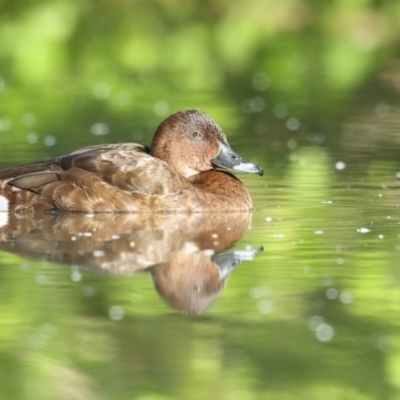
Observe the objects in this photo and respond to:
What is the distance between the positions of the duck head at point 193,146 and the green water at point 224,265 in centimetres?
47

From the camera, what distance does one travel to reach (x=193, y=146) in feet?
32.9

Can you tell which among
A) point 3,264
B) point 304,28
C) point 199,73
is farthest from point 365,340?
point 304,28

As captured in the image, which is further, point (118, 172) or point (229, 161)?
point (229, 161)

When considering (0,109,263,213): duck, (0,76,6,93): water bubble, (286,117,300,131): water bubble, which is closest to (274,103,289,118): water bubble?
(286,117,300,131): water bubble

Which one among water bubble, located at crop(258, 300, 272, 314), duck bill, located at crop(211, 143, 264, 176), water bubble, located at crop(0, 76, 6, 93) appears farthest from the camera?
water bubble, located at crop(0, 76, 6, 93)

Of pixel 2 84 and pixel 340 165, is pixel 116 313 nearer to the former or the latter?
pixel 340 165

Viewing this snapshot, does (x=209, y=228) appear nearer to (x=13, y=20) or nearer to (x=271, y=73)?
(x=271, y=73)

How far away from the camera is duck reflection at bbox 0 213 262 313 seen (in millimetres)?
7516

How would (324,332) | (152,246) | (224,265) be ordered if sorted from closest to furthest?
1. (324,332)
2. (224,265)
3. (152,246)

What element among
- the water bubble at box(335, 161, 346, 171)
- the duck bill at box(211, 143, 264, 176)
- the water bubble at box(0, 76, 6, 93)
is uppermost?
the water bubble at box(0, 76, 6, 93)

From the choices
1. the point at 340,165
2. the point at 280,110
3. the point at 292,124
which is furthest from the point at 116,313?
the point at 280,110

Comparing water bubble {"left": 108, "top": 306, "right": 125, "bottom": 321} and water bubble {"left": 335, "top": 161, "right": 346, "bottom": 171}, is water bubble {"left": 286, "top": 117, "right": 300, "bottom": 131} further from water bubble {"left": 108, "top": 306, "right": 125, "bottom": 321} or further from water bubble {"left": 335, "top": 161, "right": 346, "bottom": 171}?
water bubble {"left": 108, "top": 306, "right": 125, "bottom": 321}

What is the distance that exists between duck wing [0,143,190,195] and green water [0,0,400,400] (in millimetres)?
247

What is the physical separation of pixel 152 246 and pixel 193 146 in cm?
168
